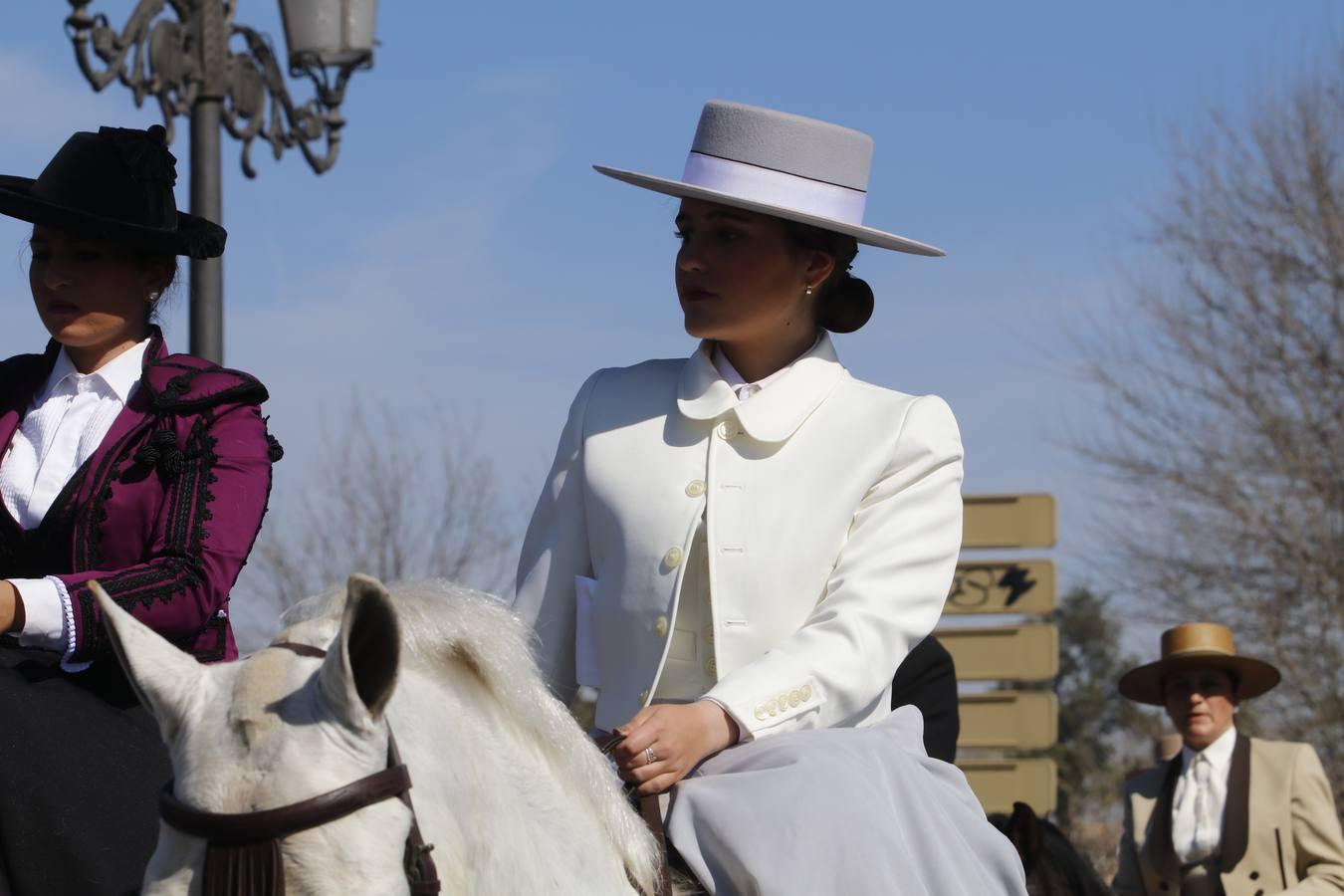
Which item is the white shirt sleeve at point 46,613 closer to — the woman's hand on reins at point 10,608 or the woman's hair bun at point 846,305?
the woman's hand on reins at point 10,608

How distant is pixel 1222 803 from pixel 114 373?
7.68 metres

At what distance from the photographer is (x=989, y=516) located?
54.5 feet

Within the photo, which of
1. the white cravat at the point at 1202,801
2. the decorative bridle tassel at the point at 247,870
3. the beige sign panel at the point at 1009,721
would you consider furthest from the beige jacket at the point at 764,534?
the beige sign panel at the point at 1009,721

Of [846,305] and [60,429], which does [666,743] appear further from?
[60,429]

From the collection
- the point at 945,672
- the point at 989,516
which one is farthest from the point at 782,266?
the point at 989,516

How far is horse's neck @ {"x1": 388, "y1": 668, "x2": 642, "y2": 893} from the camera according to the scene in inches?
105

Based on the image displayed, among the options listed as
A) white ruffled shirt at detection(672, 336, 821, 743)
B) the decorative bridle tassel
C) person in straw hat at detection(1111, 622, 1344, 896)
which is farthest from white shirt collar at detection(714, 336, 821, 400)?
person in straw hat at detection(1111, 622, 1344, 896)

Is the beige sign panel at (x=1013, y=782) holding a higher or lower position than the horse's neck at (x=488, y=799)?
lower

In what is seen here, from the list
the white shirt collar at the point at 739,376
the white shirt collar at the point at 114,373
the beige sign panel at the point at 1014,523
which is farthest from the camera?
the beige sign panel at the point at 1014,523

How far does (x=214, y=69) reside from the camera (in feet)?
28.5

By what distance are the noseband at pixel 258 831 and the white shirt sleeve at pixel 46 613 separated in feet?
3.57

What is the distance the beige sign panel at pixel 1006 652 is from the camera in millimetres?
16594

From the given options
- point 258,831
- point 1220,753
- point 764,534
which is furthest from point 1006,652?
point 258,831

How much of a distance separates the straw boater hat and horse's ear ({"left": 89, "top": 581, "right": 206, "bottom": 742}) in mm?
8821
